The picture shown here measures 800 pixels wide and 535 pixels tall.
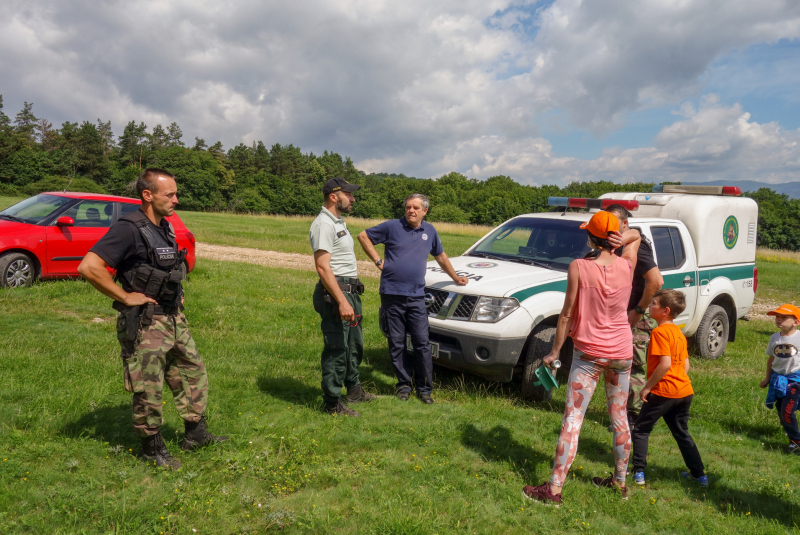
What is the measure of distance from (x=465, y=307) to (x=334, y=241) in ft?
4.98

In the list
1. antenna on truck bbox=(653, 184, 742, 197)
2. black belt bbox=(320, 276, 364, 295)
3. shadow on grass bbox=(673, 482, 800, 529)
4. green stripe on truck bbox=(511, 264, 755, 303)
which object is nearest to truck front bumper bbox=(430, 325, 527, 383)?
green stripe on truck bbox=(511, 264, 755, 303)

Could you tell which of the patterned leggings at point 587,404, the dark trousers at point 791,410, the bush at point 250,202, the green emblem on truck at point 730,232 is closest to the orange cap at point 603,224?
the patterned leggings at point 587,404

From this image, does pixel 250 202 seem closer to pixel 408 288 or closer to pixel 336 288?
pixel 408 288

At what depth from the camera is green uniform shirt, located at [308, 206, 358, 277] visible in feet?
14.6

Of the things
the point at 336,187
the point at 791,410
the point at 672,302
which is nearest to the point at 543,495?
the point at 672,302

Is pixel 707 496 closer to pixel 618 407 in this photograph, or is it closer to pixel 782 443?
pixel 618 407

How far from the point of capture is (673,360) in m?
3.79

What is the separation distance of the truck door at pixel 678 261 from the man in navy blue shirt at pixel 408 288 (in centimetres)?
264

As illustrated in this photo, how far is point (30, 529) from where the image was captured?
2883mm

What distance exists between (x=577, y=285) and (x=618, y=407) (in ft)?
2.97

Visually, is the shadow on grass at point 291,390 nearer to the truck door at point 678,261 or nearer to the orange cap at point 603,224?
the orange cap at point 603,224

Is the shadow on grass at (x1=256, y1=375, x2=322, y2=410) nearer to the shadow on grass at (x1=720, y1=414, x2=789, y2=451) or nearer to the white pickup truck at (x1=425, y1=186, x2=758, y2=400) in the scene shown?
the white pickup truck at (x1=425, y1=186, x2=758, y2=400)

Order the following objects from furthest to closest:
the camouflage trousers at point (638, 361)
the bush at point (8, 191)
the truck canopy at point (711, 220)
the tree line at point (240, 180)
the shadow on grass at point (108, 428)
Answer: the tree line at point (240, 180) < the bush at point (8, 191) < the truck canopy at point (711, 220) < the camouflage trousers at point (638, 361) < the shadow on grass at point (108, 428)

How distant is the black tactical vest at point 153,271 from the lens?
11.2 ft
